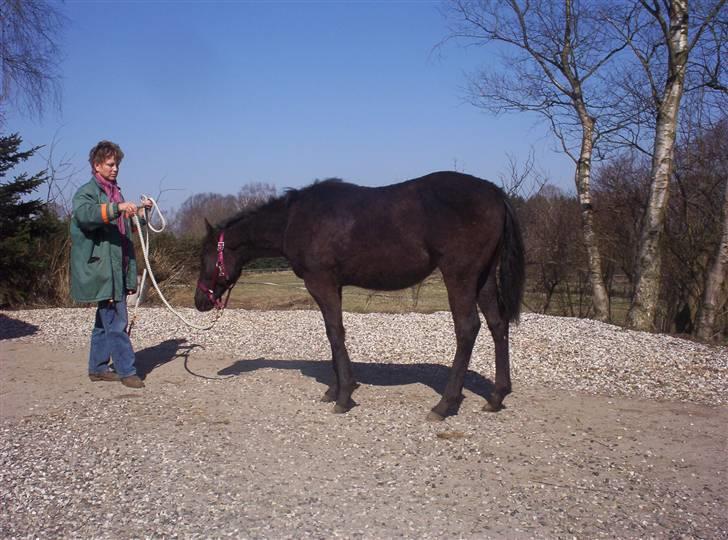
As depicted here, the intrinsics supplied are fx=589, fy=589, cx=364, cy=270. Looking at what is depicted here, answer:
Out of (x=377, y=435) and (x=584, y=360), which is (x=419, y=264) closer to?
(x=377, y=435)

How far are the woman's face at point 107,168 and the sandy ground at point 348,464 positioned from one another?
218 cm

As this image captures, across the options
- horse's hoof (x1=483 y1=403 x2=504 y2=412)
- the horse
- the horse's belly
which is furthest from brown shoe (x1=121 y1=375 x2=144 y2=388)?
horse's hoof (x1=483 y1=403 x2=504 y2=412)

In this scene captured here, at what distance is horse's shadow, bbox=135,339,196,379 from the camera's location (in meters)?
7.10

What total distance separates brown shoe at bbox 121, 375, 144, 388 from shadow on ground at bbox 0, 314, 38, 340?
4372 millimetres

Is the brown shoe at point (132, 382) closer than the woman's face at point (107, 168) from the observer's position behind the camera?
No

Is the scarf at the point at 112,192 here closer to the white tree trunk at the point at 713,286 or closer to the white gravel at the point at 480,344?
the white gravel at the point at 480,344

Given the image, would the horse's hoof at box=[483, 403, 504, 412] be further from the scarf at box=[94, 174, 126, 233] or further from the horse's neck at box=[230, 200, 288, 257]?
the scarf at box=[94, 174, 126, 233]

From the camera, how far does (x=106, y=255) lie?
589cm

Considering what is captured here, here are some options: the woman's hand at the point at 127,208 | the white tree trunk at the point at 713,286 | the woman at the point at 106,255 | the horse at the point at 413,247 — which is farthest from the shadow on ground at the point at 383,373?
the white tree trunk at the point at 713,286

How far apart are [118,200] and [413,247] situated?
3.18m

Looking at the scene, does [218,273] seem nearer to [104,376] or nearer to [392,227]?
[104,376]

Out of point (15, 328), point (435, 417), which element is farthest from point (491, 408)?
point (15, 328)

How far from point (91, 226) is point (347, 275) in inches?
98.7

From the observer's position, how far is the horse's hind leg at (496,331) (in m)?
5.38
